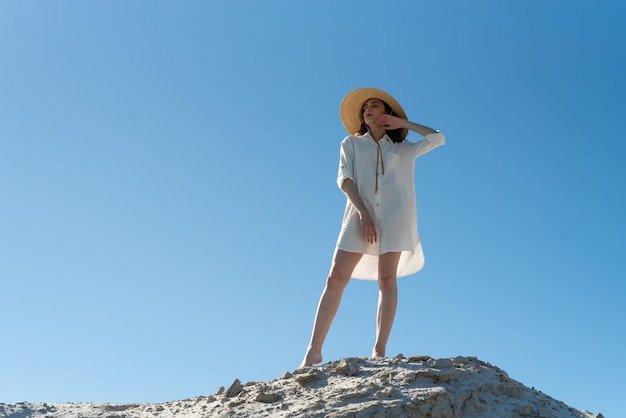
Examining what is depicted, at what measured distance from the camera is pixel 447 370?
17.7 feet

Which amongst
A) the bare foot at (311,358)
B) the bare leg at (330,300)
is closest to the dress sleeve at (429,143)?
the bare leg at (330,300)

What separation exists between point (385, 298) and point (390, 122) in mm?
1589

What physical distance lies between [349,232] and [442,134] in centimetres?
119

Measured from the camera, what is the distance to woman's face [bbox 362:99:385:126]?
6601 millimetres

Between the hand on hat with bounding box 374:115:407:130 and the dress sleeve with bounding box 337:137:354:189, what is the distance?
1.10 ft

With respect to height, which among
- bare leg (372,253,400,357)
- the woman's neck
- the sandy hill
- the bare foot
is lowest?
the sandy hill

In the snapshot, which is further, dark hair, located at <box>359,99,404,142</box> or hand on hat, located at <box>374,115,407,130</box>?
dark hair, located at <box>359,99,404,142</box>

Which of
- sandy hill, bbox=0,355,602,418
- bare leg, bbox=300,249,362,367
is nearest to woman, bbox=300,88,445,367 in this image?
bare leg, bbox=300,249,362,367

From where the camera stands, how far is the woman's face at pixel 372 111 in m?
6.60

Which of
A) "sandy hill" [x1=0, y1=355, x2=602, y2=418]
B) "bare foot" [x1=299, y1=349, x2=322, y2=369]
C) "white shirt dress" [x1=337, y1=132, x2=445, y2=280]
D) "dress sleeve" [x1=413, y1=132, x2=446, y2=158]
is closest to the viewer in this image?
"sandy hill" [x1=0, y1=355, x2=602, y2=418]

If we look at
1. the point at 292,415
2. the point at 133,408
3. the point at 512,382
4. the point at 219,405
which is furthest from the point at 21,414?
the point at 512,382

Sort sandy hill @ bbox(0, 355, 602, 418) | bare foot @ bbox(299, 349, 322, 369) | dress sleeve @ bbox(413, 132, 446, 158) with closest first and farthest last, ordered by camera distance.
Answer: sandy hill @ bbox(0, 355, 602, 418)
bare foot @ bbox(299, 349, 322, 369)
dress sleeve @ bbox(413, 132, 446, 158)

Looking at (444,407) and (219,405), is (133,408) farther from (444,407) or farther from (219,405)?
(444,407)

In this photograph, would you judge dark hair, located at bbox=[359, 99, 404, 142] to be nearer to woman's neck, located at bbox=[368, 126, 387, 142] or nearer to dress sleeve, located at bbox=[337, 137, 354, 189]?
woman's neck, located at bbox=[368, 126, 387, 142]
